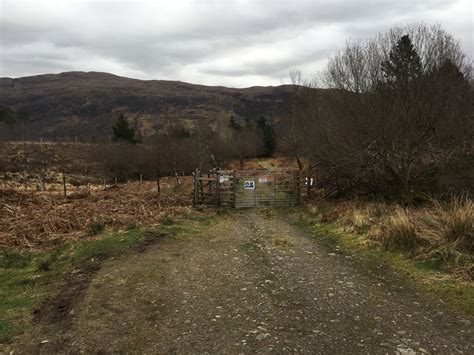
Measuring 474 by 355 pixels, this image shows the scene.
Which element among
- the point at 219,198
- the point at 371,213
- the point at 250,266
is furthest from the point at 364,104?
the point at 250,266

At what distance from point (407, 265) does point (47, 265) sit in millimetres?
8105

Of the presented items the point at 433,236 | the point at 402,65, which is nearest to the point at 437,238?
the point at 433,236

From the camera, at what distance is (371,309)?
21.4 ft

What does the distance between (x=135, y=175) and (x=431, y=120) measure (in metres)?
36.7

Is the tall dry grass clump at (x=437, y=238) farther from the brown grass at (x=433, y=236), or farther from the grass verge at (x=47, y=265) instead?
the grass verge at (x=47, y=265)

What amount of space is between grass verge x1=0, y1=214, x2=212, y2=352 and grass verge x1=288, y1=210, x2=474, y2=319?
176 inches

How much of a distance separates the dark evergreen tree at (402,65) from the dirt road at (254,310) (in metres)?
8.77

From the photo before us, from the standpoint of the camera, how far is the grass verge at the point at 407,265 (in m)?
6.83

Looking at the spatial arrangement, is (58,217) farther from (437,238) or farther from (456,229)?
(456,229)

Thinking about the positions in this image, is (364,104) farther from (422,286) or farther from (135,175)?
(135,175)

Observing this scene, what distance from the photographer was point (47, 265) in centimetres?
943

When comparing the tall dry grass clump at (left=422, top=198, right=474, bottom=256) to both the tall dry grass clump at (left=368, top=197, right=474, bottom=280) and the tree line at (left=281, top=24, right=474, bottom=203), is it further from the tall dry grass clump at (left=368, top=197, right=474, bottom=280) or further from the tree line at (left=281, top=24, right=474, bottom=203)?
the tree line at (left=281, top=24, right=474, bottom=203)

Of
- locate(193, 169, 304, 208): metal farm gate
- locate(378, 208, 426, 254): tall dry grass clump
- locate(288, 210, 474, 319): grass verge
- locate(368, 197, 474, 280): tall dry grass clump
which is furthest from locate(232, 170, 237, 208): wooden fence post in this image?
locate(378, 208, 426, 254): tall dry grass clump

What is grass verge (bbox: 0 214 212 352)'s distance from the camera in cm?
673
